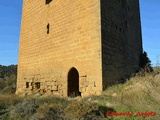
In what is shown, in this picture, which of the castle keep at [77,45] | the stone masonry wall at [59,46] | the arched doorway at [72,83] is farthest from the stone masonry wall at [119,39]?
the arched doorway at [72,83]

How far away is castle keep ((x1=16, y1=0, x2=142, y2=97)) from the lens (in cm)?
656

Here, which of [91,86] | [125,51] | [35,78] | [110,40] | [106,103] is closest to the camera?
[106,103]

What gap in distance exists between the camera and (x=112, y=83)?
261 inches

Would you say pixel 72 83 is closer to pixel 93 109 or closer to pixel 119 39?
pixel 119 39

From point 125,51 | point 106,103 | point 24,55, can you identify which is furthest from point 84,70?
point 24,55

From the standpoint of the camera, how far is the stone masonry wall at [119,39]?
6641 millimetres

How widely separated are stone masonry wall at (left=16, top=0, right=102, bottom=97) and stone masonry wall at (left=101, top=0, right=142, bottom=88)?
39 cm

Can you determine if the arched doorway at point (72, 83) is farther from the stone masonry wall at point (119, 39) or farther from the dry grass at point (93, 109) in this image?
the dry grass at point (93, 109)

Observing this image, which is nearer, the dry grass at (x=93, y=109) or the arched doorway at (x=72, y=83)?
the dry grass at (x=93, y=109)

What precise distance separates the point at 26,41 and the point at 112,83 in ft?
19.7

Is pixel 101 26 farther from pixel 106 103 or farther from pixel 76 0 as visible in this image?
pixel 106 103

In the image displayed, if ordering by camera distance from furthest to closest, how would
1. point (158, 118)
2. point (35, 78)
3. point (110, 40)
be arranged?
point (35, 78), point (110, 40), point (158, 118)

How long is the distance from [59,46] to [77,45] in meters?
1.18

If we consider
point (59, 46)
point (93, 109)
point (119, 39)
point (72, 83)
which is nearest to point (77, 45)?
point (59, 46)
